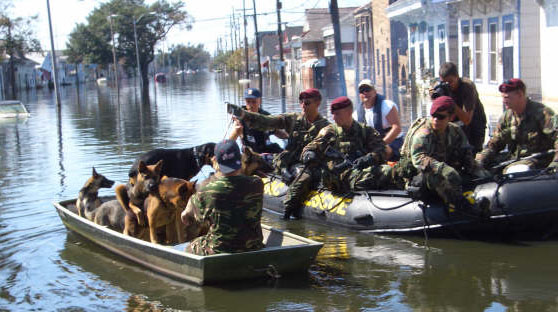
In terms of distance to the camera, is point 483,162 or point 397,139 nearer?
point 483,162

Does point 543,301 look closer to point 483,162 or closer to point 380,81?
point 483,162

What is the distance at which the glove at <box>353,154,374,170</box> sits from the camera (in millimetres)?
9484

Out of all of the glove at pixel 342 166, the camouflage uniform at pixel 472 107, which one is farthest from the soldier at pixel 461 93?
the glove at pixel 342 166

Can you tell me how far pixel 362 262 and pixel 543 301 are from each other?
2.26 metres

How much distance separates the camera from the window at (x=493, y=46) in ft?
87.3

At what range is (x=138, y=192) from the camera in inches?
322

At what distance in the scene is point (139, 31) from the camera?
92188 mm

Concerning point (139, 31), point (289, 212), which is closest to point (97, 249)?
point (289, 212)

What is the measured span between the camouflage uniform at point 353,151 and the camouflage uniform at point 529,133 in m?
1.62

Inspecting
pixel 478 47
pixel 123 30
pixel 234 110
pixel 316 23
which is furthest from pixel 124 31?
pixel 234 110

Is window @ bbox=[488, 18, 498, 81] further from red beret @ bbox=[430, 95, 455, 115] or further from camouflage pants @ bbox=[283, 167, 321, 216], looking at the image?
red beret @ bbox=[430, 95, 455, 115]

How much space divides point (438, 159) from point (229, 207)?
3.05 meters

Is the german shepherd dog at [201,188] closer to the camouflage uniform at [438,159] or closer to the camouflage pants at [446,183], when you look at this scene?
the camouflage uniform at [438,159]

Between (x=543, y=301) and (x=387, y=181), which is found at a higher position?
(x=387, y=181)
